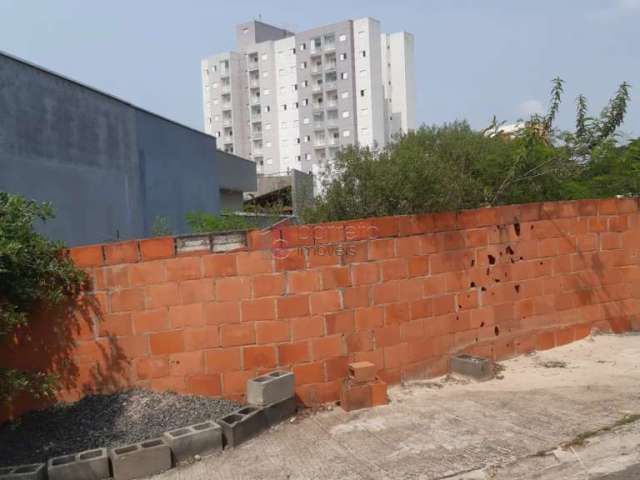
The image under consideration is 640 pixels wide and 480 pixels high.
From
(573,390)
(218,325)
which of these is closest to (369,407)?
(218,325)

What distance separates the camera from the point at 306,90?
7488 centimetres

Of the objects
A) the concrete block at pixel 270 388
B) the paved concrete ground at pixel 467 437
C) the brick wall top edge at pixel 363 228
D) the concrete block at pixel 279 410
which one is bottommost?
the paved concrete ground at pixel 467 437

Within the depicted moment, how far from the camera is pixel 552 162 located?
8.34m

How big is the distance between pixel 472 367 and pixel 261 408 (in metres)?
2.27

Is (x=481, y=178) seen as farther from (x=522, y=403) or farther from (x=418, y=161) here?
(x=522, y=403)

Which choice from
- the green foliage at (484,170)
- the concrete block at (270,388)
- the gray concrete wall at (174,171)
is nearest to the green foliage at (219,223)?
the green foliage at (484,170)

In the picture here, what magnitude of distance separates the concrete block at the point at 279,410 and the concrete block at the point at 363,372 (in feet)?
1.91

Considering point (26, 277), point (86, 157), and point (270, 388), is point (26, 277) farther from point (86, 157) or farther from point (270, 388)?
point (86, 157)

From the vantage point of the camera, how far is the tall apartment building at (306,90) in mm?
70688

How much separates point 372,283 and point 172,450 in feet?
7.80

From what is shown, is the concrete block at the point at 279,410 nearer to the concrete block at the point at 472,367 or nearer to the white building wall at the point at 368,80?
the concrete block at the point at 472,367

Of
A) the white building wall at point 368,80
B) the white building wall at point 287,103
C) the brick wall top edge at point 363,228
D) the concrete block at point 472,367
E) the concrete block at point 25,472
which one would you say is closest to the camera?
the concrete block at point 25,472

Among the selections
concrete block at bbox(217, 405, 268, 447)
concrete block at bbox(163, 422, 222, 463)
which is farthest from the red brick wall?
concrete block at bbox(163, 422, 222, 463)

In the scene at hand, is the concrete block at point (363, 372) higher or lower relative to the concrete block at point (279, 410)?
higher
